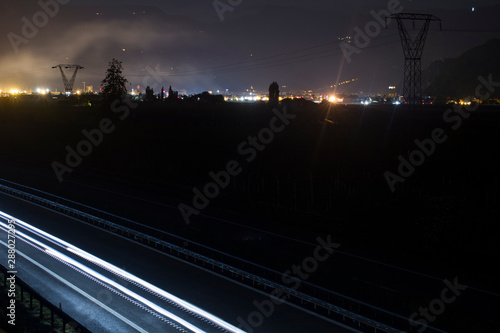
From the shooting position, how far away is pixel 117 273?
39.7ft

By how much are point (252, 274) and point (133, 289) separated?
10.7 feet

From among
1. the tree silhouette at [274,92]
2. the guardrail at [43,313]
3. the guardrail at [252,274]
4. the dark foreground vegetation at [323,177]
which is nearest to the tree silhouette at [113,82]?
the dark foreground vegetation at [323,177]

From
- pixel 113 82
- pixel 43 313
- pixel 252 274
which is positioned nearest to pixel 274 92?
pixel 113 82

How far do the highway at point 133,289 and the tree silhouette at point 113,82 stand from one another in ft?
106

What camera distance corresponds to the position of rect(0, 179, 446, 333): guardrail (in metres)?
9.65

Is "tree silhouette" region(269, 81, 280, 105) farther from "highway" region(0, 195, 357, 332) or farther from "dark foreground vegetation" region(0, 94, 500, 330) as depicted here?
"highway" region(0, 195, 357, 332)

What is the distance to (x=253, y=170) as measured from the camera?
26.9m

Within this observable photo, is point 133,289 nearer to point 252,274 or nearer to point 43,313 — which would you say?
point 43,313

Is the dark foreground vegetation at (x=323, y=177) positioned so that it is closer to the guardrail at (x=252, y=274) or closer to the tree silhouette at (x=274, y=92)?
the guardrail at (x=252, y=274)

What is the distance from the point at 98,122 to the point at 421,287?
137 feet

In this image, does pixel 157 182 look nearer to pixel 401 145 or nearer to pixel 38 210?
pixel 38 210

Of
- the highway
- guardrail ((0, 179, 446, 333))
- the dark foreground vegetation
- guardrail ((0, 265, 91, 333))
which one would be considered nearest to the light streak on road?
the highway

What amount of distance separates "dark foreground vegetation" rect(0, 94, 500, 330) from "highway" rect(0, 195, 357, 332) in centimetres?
231

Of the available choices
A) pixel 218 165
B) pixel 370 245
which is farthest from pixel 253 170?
pixel 370 245
